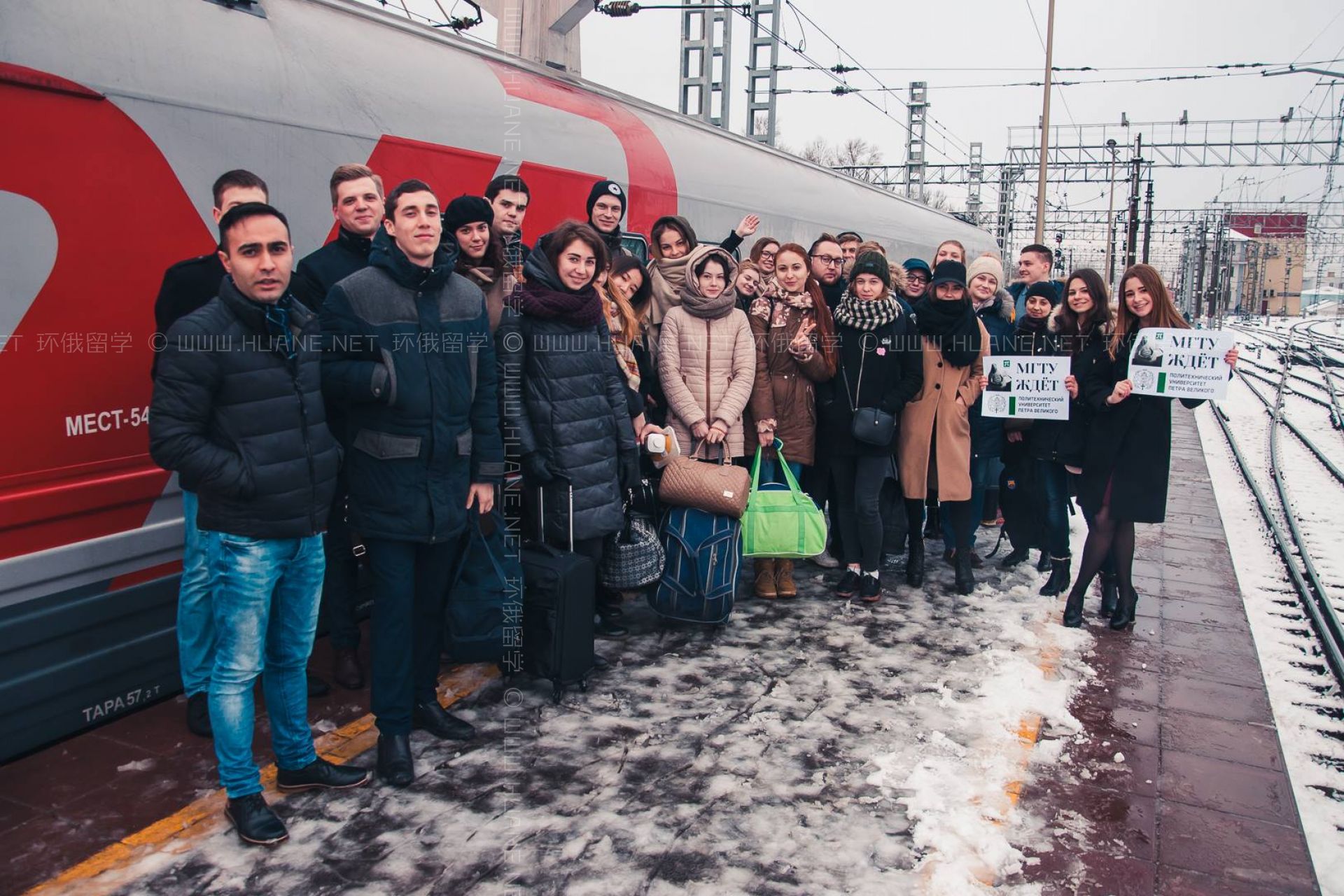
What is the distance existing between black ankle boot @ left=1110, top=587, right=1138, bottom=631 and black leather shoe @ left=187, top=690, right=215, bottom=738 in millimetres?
4270

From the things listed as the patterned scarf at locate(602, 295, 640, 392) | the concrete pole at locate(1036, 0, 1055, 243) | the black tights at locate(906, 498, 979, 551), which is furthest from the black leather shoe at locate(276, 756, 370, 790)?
the concrete pole at locate(1036, 0, 1055, 243)

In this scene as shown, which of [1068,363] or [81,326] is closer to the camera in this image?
[81,326]

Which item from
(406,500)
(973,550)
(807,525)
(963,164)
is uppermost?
(963,164)

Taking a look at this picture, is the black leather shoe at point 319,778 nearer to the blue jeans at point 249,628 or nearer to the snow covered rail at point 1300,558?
the blue jeans at point 249,628

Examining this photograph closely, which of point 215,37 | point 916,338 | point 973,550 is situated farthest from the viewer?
point 973,550

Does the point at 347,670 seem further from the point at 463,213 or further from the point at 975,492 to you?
the point at 975,492

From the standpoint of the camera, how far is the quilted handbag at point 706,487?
4.79 m

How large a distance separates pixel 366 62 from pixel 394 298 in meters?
1.70

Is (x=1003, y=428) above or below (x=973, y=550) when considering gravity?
above

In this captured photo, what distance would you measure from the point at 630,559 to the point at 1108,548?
2.52 meters

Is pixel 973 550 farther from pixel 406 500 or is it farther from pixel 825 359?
pixel 406 500

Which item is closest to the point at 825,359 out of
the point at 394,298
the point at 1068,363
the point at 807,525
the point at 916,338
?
the point at 916,338

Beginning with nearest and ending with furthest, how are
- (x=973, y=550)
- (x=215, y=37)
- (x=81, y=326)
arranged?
(x=81, y=326) → (x=215, y=37) → (x=973, y=550)

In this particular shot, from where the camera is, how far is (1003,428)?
236 inches
